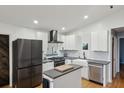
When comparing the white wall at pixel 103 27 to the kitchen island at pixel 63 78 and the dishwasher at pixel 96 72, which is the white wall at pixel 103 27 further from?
the kitchen island at pixel 63 78

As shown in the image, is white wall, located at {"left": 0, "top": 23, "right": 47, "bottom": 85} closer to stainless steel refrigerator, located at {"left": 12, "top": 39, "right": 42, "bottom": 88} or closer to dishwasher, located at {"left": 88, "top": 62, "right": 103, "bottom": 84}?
stainless steel refrigerator, located at {"left": 12, "top": 39, "right": 42, "bottom": 88}

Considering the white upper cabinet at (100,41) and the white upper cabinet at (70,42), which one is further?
the white upper cabinet at (70,42)

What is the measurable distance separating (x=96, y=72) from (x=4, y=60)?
361 cm

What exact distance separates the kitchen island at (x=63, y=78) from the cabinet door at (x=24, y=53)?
1244mm

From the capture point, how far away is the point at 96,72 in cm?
447

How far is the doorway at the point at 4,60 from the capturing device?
153 inches

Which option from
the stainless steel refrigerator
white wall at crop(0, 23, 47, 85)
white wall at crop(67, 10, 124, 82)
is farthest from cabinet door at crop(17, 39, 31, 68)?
white wall at crop(67, 10, 124, 82)

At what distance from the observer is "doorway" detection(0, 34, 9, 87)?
3.89 meters

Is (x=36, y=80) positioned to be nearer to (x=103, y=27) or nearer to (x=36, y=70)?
(x=36, y=70)

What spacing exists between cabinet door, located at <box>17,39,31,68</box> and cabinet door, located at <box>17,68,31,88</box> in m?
0.20

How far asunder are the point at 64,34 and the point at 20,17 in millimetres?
3371

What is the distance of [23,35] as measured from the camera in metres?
4.54

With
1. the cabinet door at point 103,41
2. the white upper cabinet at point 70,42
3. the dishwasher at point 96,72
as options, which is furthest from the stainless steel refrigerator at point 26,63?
the cabinet door at point 103,41
